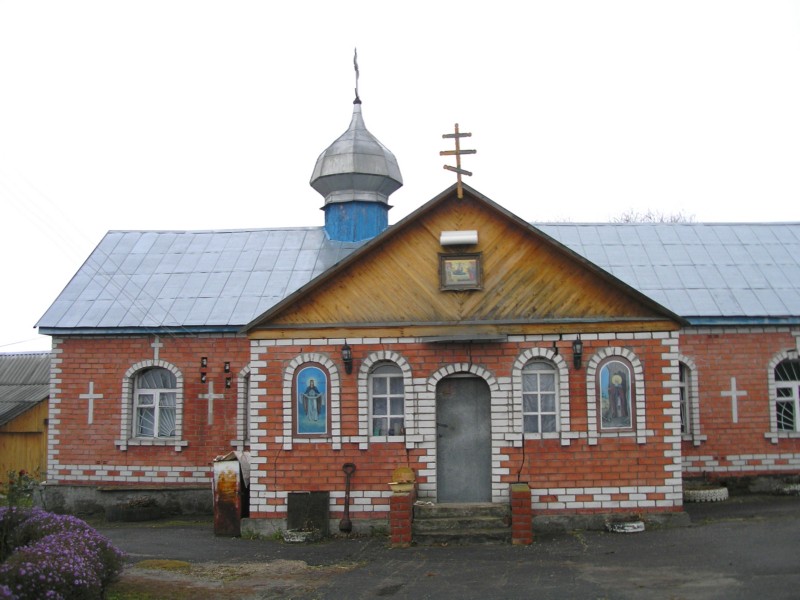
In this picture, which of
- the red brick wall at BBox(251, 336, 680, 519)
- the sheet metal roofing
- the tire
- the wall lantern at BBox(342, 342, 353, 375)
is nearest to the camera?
the tire

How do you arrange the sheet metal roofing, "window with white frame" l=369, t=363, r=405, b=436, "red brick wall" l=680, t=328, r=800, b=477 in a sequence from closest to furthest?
"window with white frame" l=369, t=363, r=405, b=436
"red brick wall" l=680, t=328, r=800, b=477
the sheet metal roofing

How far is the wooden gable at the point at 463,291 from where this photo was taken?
1295cm

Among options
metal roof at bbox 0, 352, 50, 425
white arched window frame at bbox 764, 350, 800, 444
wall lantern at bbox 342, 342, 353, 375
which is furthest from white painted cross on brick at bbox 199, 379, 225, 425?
white arched window frame at bbox 764, 350, 800, 444

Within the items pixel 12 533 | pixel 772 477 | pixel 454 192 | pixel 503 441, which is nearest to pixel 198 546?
pixel 12 533

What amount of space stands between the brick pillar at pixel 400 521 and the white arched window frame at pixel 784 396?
8370 mm

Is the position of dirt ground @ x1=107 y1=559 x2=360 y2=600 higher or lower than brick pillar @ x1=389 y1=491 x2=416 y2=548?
lower

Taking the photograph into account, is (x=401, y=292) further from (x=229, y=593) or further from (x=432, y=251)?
(x=229, y=593)

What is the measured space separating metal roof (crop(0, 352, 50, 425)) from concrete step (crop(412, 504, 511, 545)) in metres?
15.1

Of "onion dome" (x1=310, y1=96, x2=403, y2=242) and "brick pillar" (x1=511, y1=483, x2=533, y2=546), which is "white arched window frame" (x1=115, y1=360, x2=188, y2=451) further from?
"brick pillar" (x1=511, y1=483, x2=533, y2=546)

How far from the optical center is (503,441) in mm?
12852

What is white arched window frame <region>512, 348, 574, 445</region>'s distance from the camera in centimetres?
1286

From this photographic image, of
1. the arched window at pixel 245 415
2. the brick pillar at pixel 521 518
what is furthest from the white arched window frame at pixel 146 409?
the brick pillar at pixel 521 518

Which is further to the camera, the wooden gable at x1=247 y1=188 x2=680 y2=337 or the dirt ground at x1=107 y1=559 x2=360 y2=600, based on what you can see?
the wooden gable at x1=247 y1=188 x2=680 y2=337

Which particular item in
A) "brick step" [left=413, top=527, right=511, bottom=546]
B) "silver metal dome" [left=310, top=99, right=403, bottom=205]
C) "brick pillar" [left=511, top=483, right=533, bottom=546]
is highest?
"silver metal dome" [left=310, top=99, right=403, bottom=205]
